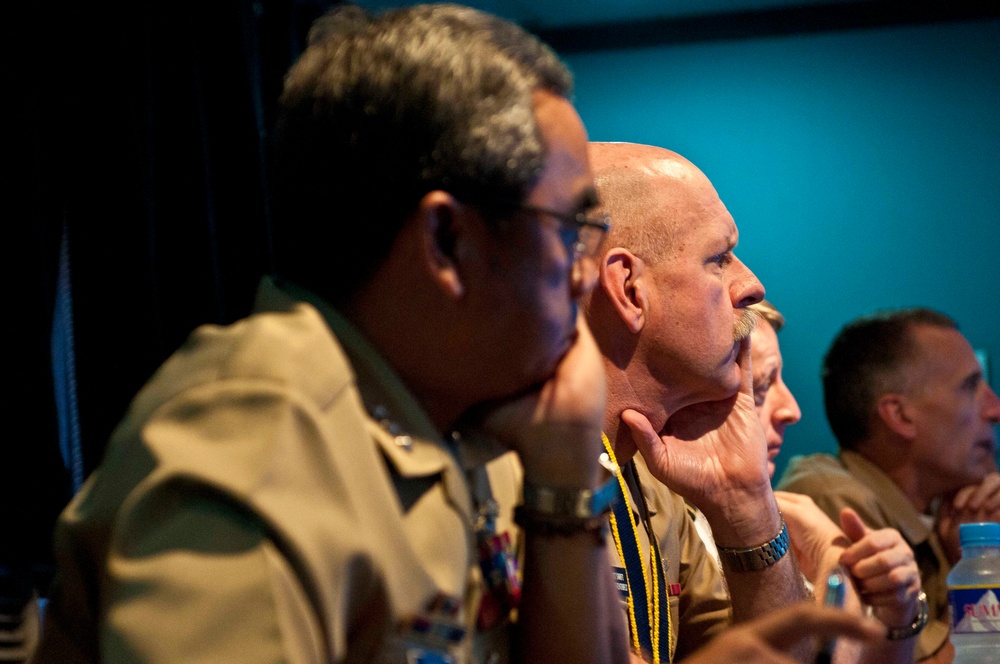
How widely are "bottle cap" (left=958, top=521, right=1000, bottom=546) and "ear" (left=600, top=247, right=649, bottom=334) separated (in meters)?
0.80

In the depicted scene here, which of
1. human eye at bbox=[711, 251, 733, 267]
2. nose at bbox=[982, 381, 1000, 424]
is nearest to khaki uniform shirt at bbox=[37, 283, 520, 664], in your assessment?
human eye at bbox=[711, 251, 733, 267]

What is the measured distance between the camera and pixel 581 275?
1.07m

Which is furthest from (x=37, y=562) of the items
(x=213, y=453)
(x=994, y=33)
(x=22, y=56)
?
(x=994, y=33)

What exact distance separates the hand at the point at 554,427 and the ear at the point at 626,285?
678 millimetres

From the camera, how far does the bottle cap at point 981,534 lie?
6.50 feet

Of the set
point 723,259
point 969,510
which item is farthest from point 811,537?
point 969,510

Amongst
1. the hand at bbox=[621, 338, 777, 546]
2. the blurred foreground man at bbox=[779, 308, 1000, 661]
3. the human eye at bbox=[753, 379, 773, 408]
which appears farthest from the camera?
the blurred foreground man at bbox=[779, 308, 1000, 661]

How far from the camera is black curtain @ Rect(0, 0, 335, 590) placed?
213cm

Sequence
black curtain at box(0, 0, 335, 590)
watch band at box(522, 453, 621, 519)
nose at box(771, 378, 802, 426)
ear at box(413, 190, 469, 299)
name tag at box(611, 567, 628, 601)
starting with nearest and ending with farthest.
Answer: ear at box(413, 190, 469, 299), watch band at box(522, 453, 621, 519), name tag at box(611, 567, 628, 601), black curtain at box(0, 0, 335, 590), nose at box(771, 378, 802, 426)

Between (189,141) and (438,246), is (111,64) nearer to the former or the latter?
(189,141)

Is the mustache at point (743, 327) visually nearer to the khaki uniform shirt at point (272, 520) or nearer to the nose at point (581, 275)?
the nose at point (581, 275)

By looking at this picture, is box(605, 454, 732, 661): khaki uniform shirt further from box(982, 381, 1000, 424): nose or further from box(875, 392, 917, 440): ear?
box(982, 381, 1000, 424): nose

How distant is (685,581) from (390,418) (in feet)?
3.75

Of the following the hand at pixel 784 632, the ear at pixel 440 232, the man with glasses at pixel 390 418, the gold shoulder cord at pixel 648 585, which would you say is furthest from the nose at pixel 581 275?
the gold shoulder cord at pixel 648 585
